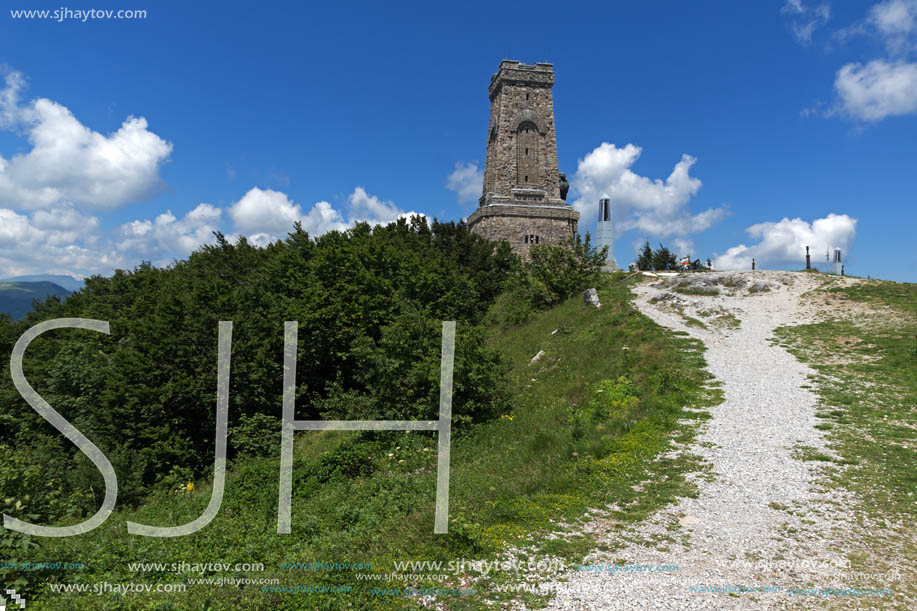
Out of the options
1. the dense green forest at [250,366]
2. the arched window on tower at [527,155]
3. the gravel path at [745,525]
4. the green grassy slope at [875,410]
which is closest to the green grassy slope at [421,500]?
the gravel path at [745,525]

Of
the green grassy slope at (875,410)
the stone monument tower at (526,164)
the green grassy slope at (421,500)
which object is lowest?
the green grassy slope at (421,500)

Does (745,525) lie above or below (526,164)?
below

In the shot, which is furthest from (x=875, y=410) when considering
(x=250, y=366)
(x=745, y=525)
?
(x=250, y=366)

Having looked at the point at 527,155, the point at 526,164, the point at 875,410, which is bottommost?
the point at 875,410

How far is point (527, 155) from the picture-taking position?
43.9 metres

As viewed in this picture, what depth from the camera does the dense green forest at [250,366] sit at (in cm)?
1341

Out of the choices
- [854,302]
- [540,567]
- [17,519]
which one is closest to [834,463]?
[540,567]

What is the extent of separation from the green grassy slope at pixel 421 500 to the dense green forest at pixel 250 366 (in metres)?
1.46

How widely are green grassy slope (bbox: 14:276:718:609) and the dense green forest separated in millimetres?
1460

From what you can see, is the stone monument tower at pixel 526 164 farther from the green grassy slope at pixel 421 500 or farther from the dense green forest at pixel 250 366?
the green grassy slope at pixel 421 500

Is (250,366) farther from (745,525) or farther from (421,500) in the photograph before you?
(745,525)

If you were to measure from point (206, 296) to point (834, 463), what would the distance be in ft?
72.3

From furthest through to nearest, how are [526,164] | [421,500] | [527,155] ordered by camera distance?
[527,155] → [526,164] → [421,500]

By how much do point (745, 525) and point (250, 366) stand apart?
57.8 feet
